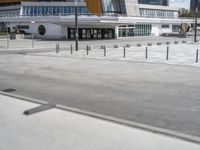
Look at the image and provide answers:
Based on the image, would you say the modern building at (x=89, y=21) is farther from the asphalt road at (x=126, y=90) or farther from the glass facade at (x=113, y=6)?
the asphalt road at (x=126, y=90)

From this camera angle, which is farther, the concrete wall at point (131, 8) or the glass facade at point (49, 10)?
the concrete wall at point (131, 8)

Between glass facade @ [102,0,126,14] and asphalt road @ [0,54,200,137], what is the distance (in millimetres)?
54410

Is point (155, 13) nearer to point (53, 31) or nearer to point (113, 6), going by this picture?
point (113, 6)

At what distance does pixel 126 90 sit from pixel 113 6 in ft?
212

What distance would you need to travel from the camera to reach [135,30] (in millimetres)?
75812

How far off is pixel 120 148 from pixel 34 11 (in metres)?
77.7

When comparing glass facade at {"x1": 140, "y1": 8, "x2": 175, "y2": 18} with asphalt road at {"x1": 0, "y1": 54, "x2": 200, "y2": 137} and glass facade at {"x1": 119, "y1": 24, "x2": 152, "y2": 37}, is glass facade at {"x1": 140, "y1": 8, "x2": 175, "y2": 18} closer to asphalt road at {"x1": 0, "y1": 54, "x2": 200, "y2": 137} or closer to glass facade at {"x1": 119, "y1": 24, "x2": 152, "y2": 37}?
glass facade at {"x1": 119, "y1": 24, "x2": 152, "y2": 37}

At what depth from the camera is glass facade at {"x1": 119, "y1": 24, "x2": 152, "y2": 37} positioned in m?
72.4

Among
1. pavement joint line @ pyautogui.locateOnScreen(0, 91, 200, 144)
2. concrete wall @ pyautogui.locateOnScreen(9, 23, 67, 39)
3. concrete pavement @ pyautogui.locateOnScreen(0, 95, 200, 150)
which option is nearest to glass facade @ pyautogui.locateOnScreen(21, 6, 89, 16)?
concrete wall @ pyautogui.locateOnScreen(9, 23, 67, 39)

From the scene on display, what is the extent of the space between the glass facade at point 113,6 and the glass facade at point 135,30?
14.9 ft

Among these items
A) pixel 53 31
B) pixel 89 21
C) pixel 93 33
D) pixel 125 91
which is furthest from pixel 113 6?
pixel 125 91

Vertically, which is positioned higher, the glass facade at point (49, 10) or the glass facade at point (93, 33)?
the glass facade at point (49, 10)

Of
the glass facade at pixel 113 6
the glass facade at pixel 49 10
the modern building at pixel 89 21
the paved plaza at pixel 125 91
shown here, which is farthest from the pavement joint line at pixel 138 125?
the glass facade at pixel 49 10

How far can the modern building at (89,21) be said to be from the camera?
63.3m
